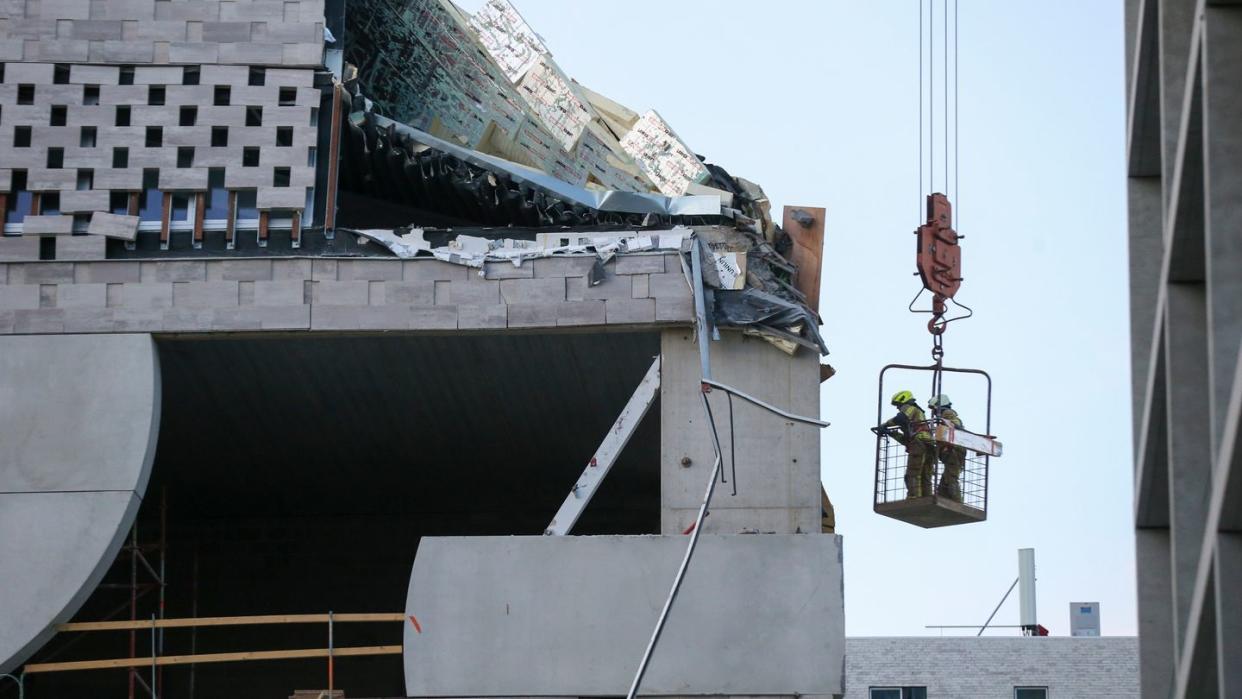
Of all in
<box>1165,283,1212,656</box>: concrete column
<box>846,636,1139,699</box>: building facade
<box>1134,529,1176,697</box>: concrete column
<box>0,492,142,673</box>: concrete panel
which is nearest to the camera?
<box>1165,283,1212,656</box>: concrete column

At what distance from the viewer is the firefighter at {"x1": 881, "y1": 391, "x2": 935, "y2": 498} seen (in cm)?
2417

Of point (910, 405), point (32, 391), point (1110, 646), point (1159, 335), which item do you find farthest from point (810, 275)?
point (1110, 646)

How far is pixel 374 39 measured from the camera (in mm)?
27594

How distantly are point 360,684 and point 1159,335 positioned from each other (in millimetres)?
19283

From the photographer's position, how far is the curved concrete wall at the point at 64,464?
23.5m

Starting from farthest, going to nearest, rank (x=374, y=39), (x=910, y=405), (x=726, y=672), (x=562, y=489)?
1. (x=562, y=489)
2. (x=374, y=39)
3. (x=910, y=405)
4. (x=726, y=672)

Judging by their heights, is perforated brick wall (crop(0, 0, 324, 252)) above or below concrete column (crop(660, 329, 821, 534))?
above

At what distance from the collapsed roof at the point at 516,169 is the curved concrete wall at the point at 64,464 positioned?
357cm

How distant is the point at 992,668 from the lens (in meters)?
45.8

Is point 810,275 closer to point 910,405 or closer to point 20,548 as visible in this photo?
point 910,405

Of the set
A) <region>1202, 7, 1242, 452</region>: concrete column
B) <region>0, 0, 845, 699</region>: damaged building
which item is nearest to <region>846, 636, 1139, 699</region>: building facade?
<region>0, 0, 845, 699</region>: damaged building

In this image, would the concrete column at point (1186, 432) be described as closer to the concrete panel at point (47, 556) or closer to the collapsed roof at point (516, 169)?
the collapsed roof at point (516, 169)

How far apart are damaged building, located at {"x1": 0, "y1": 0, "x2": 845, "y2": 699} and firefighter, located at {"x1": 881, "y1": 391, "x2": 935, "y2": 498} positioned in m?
1.37

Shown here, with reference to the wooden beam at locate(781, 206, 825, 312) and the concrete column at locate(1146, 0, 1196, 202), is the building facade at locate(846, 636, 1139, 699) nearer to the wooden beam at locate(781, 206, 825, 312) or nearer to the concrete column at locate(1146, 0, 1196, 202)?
the wooden beam at locate(781, 206, 825, 312)
